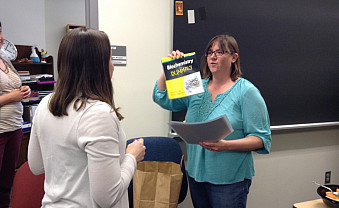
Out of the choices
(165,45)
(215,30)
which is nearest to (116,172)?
(165,45)

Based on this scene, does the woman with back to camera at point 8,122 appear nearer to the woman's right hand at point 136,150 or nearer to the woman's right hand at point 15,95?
the woman's right hand at point 15,95

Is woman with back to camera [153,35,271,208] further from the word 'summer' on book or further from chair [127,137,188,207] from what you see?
chair [127,137,188,207]

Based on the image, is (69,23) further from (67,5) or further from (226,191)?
(226,191)

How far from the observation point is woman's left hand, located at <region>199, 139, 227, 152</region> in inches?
50.9

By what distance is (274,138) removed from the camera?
2.47m

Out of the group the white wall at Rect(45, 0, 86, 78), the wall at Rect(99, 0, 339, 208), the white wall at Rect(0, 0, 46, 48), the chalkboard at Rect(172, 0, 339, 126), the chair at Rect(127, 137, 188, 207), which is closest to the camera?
the chair at Rect(127, 137, 188, 207)

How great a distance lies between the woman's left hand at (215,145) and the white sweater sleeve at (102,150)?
58cm

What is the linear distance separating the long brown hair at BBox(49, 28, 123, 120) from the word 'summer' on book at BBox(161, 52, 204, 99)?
60 cm

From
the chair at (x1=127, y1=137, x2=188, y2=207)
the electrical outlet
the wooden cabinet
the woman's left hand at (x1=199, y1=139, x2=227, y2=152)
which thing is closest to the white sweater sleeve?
the woman's left hand at (x1=199, y1=139, x2=227, y2=152)

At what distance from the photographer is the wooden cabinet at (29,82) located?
3.54 m

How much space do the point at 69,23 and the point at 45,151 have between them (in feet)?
16.1

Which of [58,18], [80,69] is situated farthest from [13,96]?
[58,18]

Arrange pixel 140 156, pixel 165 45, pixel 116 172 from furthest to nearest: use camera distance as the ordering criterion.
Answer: pixel 165 45
pixel 140 156
pixel 116 172

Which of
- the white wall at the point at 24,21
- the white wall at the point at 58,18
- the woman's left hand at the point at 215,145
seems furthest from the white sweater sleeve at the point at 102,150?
the white wall at the point at 58,18
